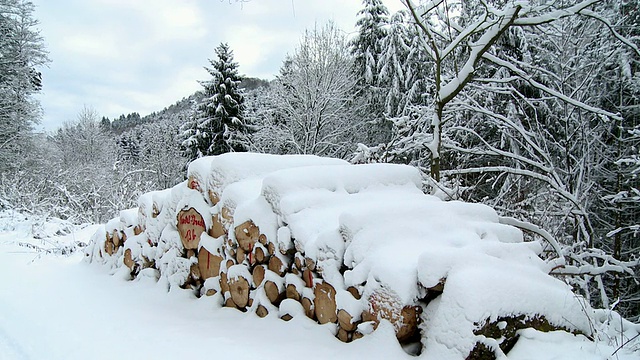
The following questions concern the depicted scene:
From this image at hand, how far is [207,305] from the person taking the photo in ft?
11.9

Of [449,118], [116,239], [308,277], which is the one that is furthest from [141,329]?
[449,118]

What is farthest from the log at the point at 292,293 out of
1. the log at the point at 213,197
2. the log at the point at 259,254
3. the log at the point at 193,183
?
the log at the point at 193,183

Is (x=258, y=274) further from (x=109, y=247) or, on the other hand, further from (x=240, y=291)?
(x=109, y=247)

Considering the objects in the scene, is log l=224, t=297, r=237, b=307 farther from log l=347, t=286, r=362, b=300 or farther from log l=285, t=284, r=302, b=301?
log l=347, t=286, r=362, b=300

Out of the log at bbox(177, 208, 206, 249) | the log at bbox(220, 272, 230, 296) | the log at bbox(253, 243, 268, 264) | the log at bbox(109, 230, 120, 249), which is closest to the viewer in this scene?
the log at bbox(253, 243, 268, 264)

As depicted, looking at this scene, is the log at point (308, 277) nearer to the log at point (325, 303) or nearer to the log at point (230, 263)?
the log at point (325, 303)

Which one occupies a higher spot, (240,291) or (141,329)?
Result: (240,291)

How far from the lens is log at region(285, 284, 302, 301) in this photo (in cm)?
297

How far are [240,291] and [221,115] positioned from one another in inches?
640

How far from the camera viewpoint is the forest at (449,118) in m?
5.20

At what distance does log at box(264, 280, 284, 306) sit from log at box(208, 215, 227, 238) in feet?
2.86

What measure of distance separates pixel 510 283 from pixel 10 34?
62.6 ft

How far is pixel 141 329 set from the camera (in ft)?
10.2

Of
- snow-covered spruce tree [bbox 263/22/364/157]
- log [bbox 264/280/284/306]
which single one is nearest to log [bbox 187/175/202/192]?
log [bbox 264/280/284/306]
